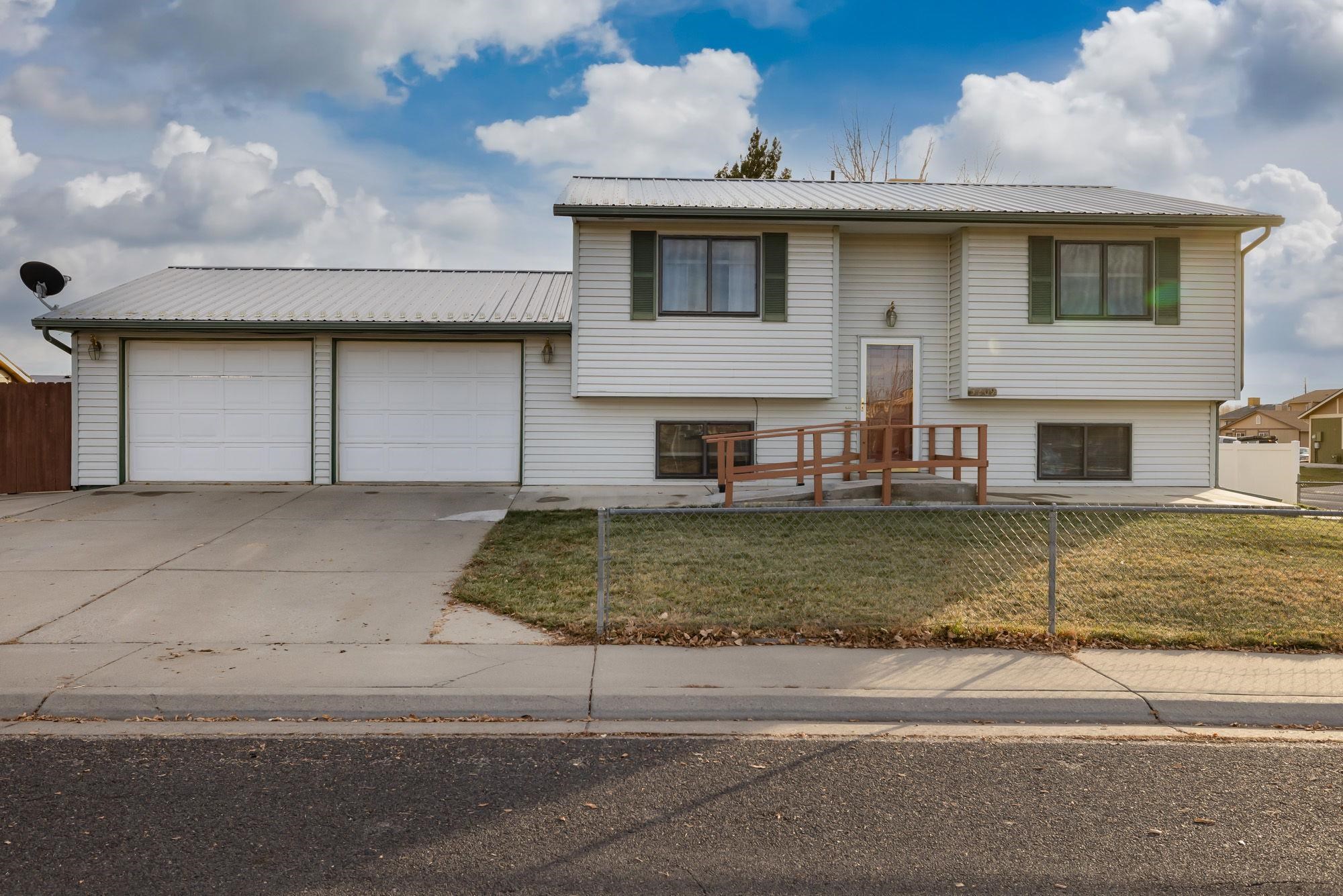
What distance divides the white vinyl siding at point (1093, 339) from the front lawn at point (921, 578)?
3.28 m

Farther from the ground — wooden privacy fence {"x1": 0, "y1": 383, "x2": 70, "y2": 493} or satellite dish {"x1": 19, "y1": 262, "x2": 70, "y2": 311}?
satellite dish {"x1": 19, "y1": 262, "x2": 70, "y2": 311}

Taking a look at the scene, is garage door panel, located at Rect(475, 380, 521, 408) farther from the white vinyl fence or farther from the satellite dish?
the white vinyl fence

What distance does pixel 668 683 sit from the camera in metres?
5.73

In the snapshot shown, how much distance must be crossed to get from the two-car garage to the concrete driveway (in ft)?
2.57

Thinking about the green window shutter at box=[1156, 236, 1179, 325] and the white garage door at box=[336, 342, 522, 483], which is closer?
the green window shutter at box=[1156, 236, 1179, 325]

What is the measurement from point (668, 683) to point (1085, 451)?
39.8ft

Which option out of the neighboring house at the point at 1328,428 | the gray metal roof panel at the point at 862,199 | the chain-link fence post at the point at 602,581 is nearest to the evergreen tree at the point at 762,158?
the gray metal roof panel at the point at 862,199

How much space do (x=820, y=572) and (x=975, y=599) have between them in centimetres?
157

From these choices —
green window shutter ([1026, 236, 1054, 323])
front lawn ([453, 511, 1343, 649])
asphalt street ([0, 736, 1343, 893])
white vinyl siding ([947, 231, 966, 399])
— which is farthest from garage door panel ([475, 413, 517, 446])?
asphalt street ([0, 736, 1343, 893])

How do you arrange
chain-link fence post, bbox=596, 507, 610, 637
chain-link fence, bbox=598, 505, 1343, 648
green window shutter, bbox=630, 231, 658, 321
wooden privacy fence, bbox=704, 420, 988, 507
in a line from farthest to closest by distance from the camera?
green window shutter, bbox=630, 231, 658, 321 < wooden privacy fence, bbox=704, 420, 988, 507 < chain-link fence, bbox=598, 505, 1343, 648 < chain-link fence post, bbox=596, 507, 610, 637

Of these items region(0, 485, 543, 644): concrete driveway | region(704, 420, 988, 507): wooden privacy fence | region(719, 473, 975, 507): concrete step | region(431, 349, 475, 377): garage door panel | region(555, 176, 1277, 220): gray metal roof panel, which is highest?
region(555, 176, 1277, 220): gray metal roof panel

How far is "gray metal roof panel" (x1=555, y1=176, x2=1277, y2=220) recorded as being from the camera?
1377 centimetres

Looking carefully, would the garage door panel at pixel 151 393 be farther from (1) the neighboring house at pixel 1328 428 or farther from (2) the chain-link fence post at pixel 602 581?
(1) the neighboring house at pixel 1328 428

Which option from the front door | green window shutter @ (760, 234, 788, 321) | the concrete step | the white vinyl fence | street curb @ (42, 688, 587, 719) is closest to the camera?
street curb @ (42, 688, 587, 719)
